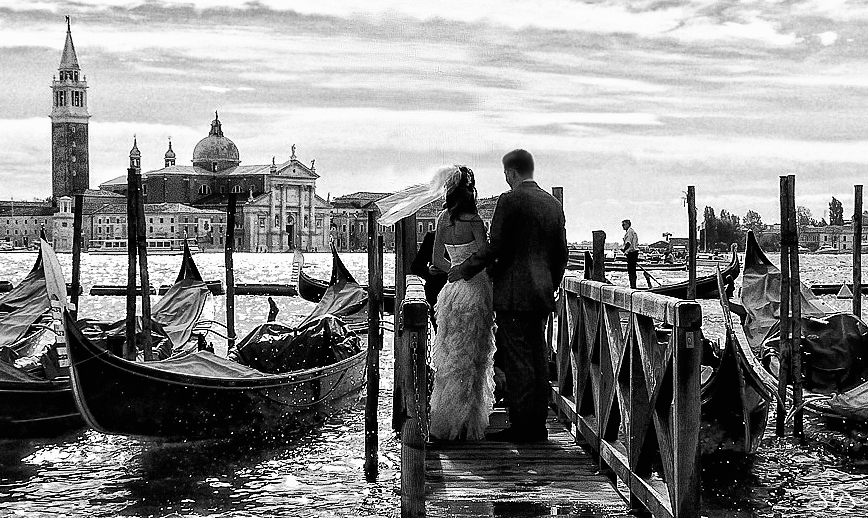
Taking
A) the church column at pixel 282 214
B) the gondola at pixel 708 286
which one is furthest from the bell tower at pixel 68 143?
the gondola at pixel 708 286

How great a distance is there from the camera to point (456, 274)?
5.15 metres

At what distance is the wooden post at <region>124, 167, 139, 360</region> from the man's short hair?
5.63m

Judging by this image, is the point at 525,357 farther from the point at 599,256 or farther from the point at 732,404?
the point at 599,256

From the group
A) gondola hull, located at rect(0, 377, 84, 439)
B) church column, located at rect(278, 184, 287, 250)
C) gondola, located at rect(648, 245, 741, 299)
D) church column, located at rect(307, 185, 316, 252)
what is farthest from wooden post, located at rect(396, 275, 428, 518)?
church column, located at rect(307, 185, 316, 252)

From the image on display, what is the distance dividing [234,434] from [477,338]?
355 centimetres

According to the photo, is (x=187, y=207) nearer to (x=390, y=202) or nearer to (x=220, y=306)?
(x=220, y=306)

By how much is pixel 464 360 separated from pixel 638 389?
1.24 metres

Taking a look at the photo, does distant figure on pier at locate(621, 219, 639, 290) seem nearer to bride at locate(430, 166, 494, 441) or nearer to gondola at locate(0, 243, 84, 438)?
gondola at locate(0, 243, 84, 438)

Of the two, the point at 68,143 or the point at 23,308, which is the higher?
the point at 68,143

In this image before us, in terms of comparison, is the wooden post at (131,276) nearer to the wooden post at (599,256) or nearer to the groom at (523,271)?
the wooden post at (599,256)

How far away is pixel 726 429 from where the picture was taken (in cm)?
676

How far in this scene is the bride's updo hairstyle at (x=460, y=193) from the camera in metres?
5.23

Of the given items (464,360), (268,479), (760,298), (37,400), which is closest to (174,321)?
(37,400)

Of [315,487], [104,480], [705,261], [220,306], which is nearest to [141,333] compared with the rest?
[104,480]
